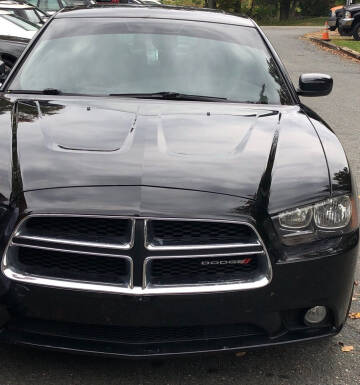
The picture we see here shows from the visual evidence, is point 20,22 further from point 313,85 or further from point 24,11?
point 313,85

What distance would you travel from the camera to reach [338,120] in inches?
370

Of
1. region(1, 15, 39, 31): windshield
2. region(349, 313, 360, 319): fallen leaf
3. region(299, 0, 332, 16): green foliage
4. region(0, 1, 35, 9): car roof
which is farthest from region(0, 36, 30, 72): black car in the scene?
region(299, 0, 332, 16): green foliage

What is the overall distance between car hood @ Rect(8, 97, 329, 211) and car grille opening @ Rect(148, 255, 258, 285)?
27 cm

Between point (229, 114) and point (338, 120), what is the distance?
6058 mm

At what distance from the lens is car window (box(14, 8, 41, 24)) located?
1332 centimetres

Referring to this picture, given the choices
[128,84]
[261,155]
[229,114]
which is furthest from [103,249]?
[128,84]

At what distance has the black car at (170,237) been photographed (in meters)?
2.63

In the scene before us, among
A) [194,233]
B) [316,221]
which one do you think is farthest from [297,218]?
[194,233]

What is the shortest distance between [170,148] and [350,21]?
19956 millimetres

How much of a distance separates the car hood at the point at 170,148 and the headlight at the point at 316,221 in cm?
5

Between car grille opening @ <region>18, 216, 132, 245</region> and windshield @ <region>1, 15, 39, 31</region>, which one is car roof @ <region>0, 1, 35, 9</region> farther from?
car grille opening @ <region>18, 216, 132, 245</region>

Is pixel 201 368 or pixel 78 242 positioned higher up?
pixel 78 242

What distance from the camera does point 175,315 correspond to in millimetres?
2633

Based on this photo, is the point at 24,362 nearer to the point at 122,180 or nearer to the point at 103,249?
the point at 103,249
